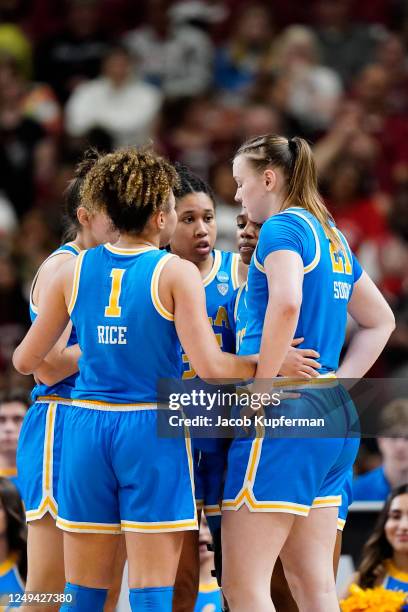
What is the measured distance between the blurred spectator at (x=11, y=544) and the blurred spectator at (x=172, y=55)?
608cm

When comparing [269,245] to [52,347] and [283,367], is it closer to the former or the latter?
[283,367]

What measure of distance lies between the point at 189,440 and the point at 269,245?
0.74 meters

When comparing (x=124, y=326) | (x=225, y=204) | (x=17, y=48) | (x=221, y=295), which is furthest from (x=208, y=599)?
(x=17, y=48)

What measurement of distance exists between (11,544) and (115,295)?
216 centimetres

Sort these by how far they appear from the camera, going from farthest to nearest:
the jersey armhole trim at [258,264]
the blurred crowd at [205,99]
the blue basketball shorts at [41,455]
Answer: the blurred crowd at [205,99], the blue basketball shorts at [41,455], the jersey armhole trim at [258,264]

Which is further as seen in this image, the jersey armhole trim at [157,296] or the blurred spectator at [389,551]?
the blurred spectator at [389,551]

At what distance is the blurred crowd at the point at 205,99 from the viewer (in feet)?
30.0

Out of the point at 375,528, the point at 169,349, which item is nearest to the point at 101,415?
the point at 169,349

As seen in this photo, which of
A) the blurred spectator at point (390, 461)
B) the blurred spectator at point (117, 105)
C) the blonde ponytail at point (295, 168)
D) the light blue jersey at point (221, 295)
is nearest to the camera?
the blonde ponytail at point (295, 168)

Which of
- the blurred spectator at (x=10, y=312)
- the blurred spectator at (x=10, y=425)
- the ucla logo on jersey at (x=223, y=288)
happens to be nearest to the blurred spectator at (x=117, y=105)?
the blurred spectator at (x=10, y=312)

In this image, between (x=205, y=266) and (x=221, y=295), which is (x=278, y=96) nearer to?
(x=205, y=266)

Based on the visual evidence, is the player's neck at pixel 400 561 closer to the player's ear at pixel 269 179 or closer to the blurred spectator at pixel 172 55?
the player's ear at pixel 269 179

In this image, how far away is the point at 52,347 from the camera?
4.25 meters

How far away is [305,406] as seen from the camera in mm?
3914
